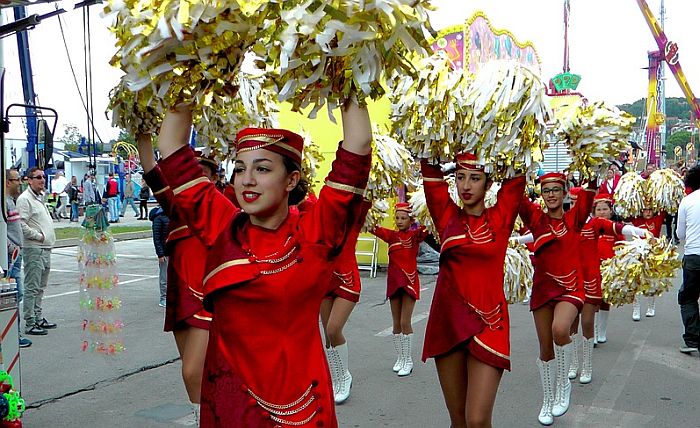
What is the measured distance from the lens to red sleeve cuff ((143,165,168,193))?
357 cm

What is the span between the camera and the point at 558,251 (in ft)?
18.4

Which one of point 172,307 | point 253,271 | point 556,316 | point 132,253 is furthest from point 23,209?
point 132,253

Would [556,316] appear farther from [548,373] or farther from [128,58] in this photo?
[128,58]

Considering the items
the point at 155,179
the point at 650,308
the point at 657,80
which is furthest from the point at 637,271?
the point at 657,80

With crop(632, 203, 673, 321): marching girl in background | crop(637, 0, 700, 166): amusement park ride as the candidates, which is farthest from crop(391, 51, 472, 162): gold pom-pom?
crop(637, 0, 700, 166): amusement park ride

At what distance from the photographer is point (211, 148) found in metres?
3.85

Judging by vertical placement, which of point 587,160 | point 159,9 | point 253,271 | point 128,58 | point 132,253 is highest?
point 159,9

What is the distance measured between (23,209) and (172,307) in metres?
4.68

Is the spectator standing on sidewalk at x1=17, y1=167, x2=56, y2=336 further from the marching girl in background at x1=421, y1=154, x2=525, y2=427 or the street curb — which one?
the street curb

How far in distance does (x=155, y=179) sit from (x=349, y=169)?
5.45 ft

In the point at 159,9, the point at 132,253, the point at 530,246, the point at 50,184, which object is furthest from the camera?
the point at 50,184

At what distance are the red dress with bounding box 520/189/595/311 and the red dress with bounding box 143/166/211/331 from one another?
255 cm

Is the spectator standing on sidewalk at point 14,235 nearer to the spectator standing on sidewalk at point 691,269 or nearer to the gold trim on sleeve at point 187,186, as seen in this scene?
the gold trim on sleeve at point 187,186

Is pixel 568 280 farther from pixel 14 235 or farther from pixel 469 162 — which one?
pixel 14 235
